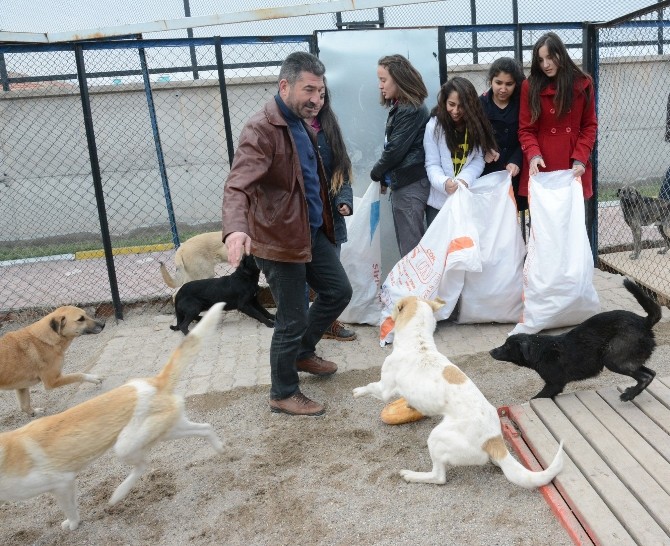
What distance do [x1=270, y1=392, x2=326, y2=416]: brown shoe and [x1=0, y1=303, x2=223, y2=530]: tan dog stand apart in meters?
0.80

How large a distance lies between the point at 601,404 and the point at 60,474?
100 inches

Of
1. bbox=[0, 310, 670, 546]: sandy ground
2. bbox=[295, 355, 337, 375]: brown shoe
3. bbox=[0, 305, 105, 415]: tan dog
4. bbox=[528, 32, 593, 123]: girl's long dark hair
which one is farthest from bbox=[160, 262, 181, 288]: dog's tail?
bbox=[528, 32, 593, 123]: girl's long dark hair

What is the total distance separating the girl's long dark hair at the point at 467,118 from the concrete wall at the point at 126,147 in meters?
5.38

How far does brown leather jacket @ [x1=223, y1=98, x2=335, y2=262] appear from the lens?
310 cm

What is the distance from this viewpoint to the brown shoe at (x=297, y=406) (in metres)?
3.55

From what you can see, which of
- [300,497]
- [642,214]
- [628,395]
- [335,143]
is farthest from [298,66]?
[642,214]

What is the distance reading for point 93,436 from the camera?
2.60 metres

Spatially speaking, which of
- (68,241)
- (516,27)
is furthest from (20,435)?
(68,241)

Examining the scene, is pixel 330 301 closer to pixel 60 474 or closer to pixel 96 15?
pixel 60 474

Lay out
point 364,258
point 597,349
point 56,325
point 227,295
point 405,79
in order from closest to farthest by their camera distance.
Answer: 1. point 597,349
2. point 56,325
3. point 405,79
4. point 364,258
5. point 227,295

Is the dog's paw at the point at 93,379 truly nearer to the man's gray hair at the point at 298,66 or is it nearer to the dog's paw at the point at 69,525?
the dog's paw at the point at 69,525

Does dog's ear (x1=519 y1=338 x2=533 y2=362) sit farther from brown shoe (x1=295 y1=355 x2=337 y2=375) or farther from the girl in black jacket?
the girl in black jacket

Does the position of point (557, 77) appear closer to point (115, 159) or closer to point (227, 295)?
point (227, 295)

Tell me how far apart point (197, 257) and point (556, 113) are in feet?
10.8
